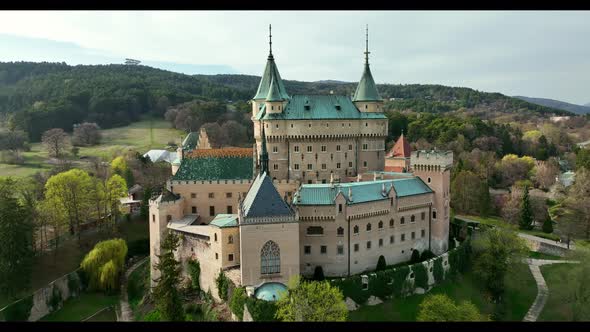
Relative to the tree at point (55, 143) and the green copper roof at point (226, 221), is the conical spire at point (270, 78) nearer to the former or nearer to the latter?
the green copper roof at point (226, 221)

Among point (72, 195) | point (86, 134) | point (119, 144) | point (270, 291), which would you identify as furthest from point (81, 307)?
point (86, 134)

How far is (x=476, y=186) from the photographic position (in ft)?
209

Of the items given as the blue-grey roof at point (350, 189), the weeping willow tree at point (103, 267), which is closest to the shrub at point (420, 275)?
the blue-grey roof at point (350, 189)

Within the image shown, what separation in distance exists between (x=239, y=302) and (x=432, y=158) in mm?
22745

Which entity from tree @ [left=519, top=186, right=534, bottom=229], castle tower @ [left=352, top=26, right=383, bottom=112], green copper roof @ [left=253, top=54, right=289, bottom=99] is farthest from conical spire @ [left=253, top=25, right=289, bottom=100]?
tree @ [left=519, top=186, right=534, bottom=229]

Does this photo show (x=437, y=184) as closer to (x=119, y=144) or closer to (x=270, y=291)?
(x=270, y=291)

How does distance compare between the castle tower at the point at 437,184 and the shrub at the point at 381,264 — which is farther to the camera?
the castle tower at the point at 437,184

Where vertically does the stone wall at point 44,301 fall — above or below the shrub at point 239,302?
below

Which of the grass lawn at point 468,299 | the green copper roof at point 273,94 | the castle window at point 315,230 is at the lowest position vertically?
the grass lawn at point 468,299

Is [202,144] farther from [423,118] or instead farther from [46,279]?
[423,118]

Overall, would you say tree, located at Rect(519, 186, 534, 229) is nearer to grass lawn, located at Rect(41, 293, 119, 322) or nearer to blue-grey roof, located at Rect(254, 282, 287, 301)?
blue-grey roof, located at Rect(254, 282, 287, 301)

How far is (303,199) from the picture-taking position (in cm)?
3788

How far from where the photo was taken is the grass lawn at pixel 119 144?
66.7 m

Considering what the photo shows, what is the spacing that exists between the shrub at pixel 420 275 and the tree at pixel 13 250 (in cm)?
3200
